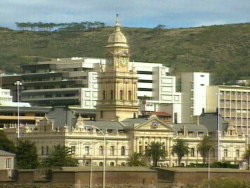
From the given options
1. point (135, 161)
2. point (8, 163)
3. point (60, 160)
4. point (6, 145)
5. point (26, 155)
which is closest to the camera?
point (8, 163)

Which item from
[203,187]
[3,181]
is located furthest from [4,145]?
[203,187]

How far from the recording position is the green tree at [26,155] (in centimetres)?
17591

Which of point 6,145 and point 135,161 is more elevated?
point 6,145

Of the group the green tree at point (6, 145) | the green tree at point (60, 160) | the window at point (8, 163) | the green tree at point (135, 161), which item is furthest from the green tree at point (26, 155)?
the green tree at point (135, 161)

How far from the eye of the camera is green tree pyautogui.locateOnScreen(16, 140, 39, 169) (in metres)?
176

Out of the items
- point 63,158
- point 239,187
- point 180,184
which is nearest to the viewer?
point 239,187

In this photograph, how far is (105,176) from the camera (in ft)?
468

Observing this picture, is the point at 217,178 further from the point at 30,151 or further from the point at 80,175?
the point at 30,151

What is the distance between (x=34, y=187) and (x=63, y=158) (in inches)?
1292

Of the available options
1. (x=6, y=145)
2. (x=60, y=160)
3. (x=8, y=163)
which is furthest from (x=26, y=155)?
(x=8, y=163)

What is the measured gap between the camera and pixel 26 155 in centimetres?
18012

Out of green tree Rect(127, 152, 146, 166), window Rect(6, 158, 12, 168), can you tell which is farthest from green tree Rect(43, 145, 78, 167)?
window Rect(6, 158, 12, 168)

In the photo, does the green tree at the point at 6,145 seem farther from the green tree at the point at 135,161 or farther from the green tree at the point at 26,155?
the green tree at the point at 135,161

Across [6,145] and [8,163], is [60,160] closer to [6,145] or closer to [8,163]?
[6,145]
